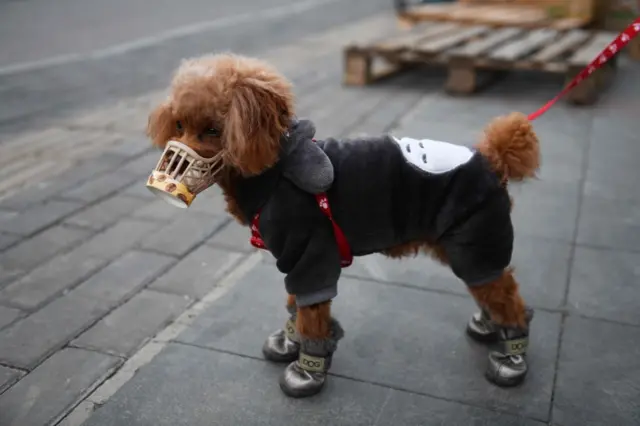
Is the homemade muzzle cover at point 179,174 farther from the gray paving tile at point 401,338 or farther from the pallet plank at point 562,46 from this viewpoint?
the pallet plank at point 562,46

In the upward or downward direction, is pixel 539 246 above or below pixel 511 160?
below

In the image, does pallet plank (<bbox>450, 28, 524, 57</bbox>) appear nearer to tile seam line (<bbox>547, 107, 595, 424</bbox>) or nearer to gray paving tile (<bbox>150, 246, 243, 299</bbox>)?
tile seam line (<bbox>547, 107, 595, 424</bbox>)

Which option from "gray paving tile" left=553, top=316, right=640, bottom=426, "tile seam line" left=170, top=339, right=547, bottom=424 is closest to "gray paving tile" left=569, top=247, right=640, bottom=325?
"gray paving tile" left=553, top=316, right=640, bottom=426

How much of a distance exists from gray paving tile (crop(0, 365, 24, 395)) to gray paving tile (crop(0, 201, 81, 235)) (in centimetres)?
151

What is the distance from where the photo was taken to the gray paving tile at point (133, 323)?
10.3ft

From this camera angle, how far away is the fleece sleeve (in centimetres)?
250

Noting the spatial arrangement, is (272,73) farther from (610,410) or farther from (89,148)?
(89,148)

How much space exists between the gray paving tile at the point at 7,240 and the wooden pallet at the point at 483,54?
15.5ft

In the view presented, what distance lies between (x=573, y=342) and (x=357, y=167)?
1.48 m

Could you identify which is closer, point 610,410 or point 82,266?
point 610,410

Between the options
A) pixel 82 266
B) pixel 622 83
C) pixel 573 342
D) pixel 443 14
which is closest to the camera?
pixel 573 342

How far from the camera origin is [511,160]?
103 inches

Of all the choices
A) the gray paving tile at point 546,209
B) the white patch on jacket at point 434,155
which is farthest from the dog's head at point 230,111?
the gray paving tile at point 546,209

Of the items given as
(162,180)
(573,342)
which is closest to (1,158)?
(162,180)
